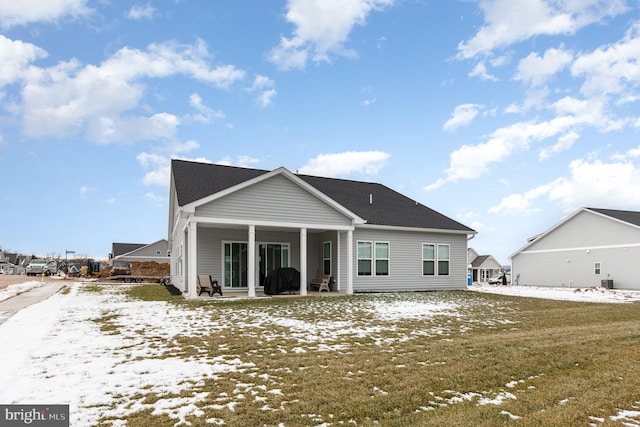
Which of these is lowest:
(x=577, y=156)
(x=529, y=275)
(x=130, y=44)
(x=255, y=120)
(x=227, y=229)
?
(x=529, y=275)

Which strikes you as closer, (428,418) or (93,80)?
(428,418)

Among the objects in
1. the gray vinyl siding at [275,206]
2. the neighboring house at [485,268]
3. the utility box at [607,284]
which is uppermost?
the gray vinyl siding at [275,206]

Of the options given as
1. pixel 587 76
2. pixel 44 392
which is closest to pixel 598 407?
pixel 44 392

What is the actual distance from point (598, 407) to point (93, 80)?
58.7ft

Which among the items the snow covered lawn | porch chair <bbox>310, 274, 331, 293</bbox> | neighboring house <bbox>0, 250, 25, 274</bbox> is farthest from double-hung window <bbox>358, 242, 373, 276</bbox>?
neighboring house <bbox>0, 250, 25, 274</bbox>

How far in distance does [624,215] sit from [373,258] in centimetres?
1945

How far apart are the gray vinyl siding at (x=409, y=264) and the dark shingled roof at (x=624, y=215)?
1254 cm

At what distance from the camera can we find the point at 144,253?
55.3 metres

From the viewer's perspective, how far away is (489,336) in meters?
7.88

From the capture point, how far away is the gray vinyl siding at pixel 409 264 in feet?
60.2

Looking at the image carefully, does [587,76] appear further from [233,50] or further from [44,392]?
[44,392]

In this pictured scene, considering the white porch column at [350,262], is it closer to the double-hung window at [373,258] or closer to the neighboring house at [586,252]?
the double-hung window at [373,258]

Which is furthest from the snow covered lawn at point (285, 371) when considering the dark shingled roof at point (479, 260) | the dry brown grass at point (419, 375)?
the dark shingled roof at point (479, 260)

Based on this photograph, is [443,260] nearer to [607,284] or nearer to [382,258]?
[382,258]
